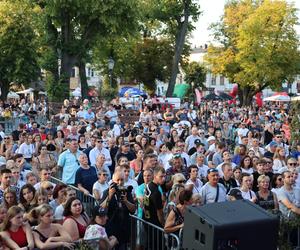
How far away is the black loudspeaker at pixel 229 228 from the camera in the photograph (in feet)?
17.7

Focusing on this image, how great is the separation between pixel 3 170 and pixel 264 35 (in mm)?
48071

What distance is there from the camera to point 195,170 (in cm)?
942

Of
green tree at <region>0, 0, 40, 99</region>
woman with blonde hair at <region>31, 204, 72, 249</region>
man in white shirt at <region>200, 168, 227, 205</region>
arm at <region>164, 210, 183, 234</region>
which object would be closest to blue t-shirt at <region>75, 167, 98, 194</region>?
man in white shirt at <region>200, 168, 227, 205</region>

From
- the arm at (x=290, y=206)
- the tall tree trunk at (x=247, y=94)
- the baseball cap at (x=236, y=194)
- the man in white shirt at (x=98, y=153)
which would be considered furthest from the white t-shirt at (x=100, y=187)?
the tall tree trunk at (x=247, y=94)

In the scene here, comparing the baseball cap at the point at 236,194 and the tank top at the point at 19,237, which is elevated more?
the baseball cap at the point at 236,194

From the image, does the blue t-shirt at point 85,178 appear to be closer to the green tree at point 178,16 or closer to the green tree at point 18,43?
the green tree at point 18,43

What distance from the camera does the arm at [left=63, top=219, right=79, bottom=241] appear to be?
6801 millimetres

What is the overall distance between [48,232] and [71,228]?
30 centimetres

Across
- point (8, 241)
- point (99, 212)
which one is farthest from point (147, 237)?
point (8, 241)

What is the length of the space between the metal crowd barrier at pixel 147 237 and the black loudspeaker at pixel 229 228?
115 cm

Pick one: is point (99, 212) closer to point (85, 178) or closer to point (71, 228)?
point (71, 228)

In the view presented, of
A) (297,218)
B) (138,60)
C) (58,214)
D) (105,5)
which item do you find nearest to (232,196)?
(297,218)

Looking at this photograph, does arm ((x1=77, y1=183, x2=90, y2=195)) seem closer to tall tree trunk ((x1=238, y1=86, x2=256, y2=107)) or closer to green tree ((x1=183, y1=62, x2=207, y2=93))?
tall tree trunk ((x1=238, y1=86, x2=256, y2=107))

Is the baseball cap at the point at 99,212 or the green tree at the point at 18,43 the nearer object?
the baseball cap at the point at 99,212
